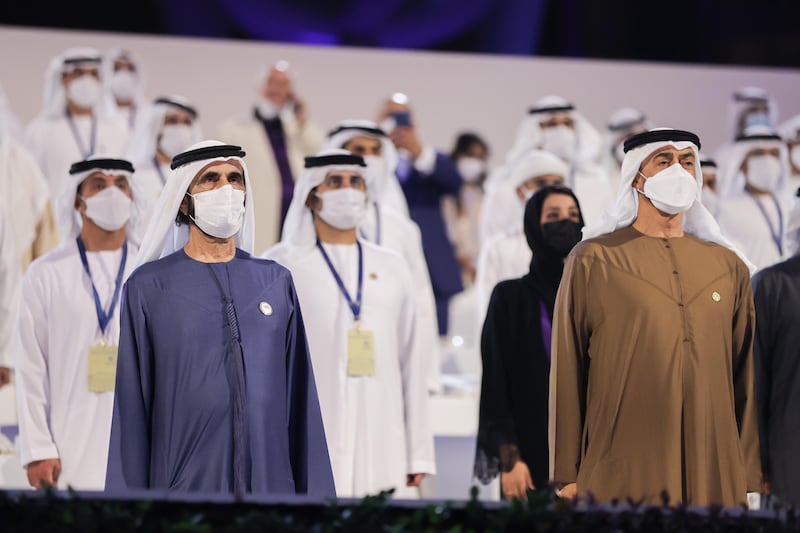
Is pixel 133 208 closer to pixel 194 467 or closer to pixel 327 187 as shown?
pixel 327 187

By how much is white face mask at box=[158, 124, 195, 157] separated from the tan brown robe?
3.74 meters

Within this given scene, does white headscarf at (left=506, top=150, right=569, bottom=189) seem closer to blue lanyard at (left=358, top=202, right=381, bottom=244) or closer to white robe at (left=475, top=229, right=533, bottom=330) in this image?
white robe at (left=475, top=229, right=533, bottom=330)

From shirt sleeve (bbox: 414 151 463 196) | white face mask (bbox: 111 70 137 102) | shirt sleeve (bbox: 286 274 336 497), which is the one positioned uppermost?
white face mask (bbox: 111 70 137 102)

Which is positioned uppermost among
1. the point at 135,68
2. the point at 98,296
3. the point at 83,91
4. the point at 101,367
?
the point at 135,68

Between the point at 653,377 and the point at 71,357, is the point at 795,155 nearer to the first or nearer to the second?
the point at 653,377

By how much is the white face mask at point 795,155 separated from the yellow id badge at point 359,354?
409cm

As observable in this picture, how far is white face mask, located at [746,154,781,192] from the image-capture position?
25.2ft

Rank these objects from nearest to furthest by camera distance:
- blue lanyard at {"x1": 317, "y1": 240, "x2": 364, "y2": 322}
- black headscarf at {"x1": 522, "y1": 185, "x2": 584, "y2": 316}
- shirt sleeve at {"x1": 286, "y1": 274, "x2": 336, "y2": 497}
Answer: shirt sleeve at {"x1": 286, "y1": 274, "x2": 336, "y2": 497}, black headscarf at {"x1": 522, "y1": 185, "x2": 584, "y2": 316}, blue lanyard at {"x1": 317, "y1": 240, "x2": 364, "y2": 322}

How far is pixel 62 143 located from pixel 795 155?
4.29 meters

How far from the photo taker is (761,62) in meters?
10.7

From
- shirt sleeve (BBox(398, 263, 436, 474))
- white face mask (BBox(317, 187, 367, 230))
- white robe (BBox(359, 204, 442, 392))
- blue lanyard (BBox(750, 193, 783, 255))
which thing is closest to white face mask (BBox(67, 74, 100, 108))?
white robe (BBox(359, 204, 442, 392))

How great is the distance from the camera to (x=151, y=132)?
770 cm

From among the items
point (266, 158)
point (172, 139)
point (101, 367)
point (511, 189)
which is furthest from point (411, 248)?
point (101, 367)

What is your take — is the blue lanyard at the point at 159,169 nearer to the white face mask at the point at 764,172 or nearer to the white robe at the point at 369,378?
the white robe at the point at 369,378
